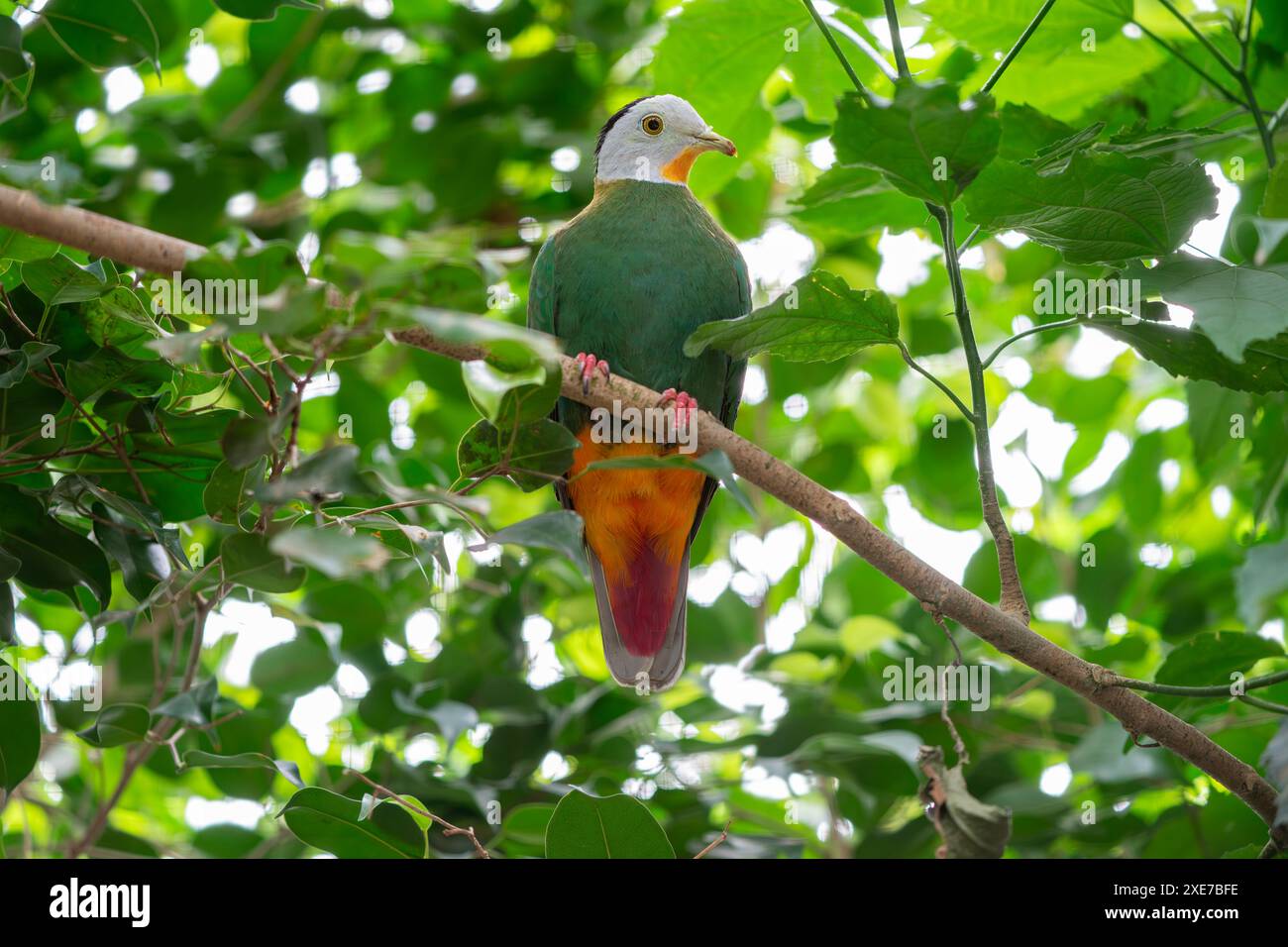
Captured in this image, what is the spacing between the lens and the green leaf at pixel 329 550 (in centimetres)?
107

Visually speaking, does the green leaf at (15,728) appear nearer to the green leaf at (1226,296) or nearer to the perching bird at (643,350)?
the perching bird at (643,350)

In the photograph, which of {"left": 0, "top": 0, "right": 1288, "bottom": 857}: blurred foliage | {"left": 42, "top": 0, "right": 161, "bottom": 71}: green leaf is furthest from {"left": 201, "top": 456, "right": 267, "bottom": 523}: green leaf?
{"left": 42, "top": 0, "right": 161, "bottom": 71}: green leaf

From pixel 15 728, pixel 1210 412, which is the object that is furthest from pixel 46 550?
pixel 1210 412

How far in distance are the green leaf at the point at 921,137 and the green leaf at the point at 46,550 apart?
4.21 feet

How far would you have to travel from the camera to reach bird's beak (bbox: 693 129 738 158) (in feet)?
8.74

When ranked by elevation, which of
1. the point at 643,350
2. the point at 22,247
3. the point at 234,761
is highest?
the point at 643,350

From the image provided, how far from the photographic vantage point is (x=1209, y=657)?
2.02m

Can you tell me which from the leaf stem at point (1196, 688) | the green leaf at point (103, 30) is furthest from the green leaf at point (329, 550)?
the green leaf at point (103, 30)

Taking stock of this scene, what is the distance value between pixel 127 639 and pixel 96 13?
A: 5.60 ft

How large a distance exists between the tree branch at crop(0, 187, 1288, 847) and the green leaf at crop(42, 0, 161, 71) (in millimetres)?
490

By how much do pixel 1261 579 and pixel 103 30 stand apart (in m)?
2.23

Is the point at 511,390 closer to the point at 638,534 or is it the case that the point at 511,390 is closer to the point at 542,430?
the point at 542,430
